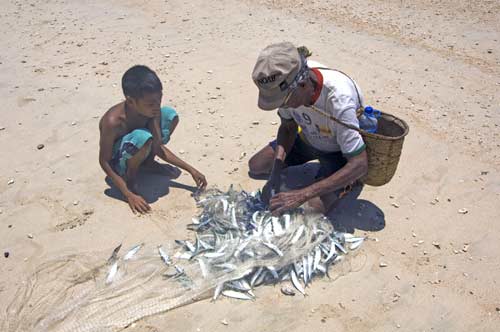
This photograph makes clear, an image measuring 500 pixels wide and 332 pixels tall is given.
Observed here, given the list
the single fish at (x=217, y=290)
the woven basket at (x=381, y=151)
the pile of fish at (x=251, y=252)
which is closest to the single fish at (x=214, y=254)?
the pile of fish at (x=251, y=252)

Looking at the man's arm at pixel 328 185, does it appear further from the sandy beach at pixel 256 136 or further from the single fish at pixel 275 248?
the sandy beach at pixel 256 136

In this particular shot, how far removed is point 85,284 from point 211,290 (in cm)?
91

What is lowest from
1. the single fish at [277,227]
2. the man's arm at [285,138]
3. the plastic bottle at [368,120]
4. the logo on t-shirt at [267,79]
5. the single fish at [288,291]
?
the single fish at [288,291]

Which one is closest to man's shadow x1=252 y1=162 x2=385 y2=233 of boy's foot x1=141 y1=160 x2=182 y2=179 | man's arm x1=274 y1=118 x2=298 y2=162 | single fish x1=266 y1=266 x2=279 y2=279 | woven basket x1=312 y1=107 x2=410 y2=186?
man's arm x1=274 y1=118 x2=298 y2=162

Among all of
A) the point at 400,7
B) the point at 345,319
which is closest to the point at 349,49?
the point at 400,7

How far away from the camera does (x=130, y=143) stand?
4238mm

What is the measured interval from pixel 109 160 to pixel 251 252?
1590 millimetres

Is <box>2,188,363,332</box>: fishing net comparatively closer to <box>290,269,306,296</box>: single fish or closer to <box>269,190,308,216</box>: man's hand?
<box>290,269,306,296</box>: single fish

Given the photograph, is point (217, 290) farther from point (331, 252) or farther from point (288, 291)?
point (331, 252)

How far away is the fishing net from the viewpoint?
3.38 m

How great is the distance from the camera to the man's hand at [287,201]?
12.2 feet

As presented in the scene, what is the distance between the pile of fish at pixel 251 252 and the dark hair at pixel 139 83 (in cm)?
113

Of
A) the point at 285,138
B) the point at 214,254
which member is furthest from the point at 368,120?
the point at 214,254

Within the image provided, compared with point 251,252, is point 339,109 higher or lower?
higher
